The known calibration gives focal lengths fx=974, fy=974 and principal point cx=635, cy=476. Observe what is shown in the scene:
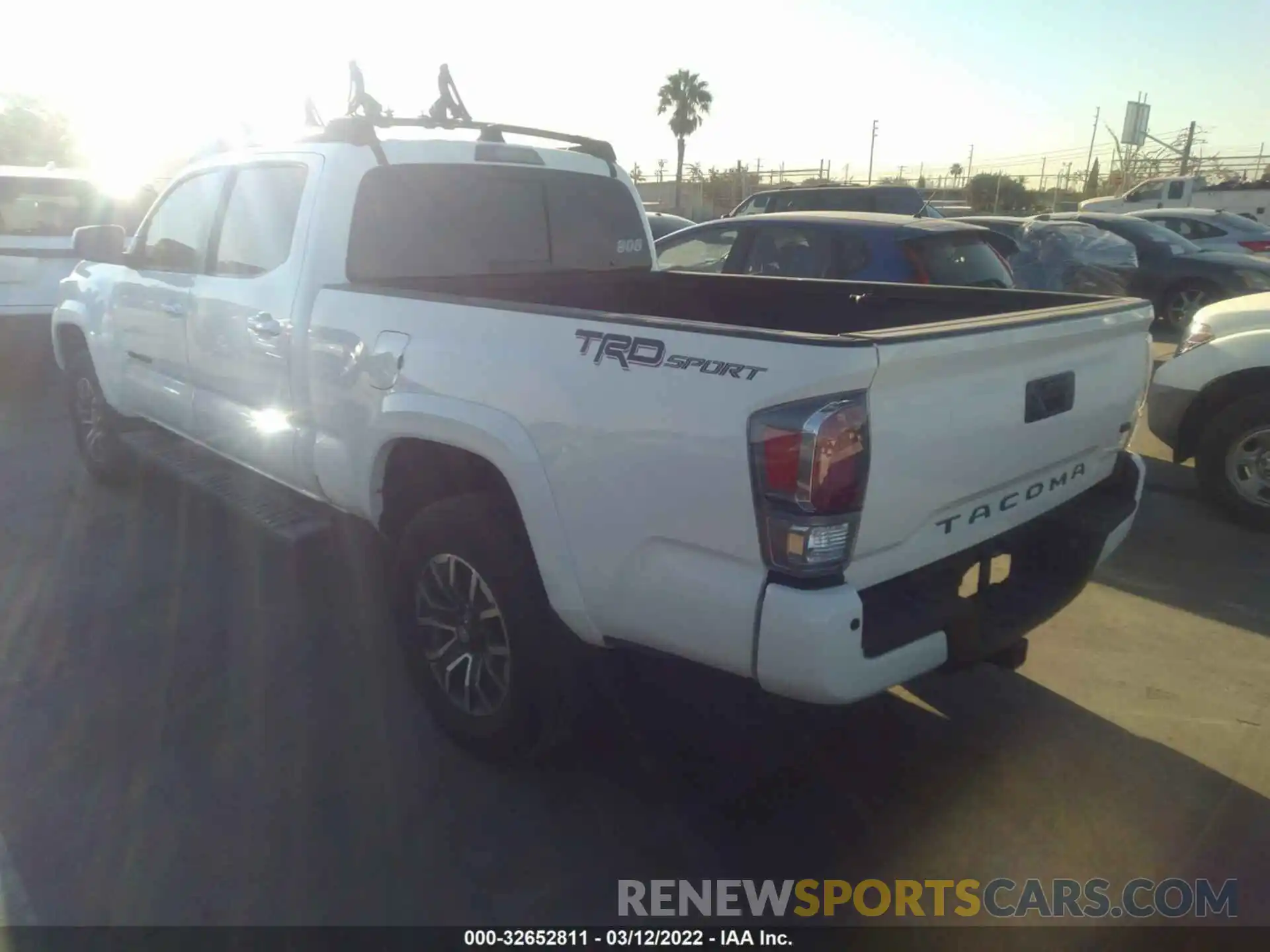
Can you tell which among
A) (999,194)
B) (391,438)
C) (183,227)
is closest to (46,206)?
(183,227)

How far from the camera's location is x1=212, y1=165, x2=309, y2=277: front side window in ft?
13.1

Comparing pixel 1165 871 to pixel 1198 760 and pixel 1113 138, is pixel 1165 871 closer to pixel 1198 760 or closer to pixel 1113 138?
pixel 1198 760

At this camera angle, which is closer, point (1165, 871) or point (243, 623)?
point (1165, 871)

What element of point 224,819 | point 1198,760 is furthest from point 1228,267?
point 224,819

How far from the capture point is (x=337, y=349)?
3559mm

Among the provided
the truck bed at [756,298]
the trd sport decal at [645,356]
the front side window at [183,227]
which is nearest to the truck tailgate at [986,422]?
the trd sport decal at [645,356]

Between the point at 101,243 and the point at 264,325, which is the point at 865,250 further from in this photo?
the point at 101,243

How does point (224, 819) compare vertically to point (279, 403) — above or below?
below

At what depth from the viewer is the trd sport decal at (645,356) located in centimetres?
230

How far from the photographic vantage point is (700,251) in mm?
8500

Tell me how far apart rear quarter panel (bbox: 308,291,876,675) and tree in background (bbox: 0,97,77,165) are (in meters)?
33.5

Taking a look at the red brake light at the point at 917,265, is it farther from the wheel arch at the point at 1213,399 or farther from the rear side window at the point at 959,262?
the wheel arch at the point at 1213,399

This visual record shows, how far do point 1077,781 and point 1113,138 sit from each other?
4647cm

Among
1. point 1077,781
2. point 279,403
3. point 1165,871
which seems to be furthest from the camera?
point 279,403
